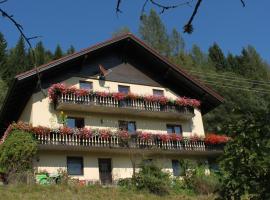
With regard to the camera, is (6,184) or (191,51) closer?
(6,184)

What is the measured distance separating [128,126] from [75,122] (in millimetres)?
3177

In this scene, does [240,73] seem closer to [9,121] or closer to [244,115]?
[9,121]

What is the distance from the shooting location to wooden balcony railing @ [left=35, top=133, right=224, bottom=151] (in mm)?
24281

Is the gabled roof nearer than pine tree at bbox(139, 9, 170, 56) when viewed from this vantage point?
Yes

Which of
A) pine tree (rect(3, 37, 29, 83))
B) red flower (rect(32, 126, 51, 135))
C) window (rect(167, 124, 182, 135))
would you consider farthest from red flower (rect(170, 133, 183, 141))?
pine tree (rect(3, 37, 29, 83))

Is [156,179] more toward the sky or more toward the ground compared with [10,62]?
more toward the ground

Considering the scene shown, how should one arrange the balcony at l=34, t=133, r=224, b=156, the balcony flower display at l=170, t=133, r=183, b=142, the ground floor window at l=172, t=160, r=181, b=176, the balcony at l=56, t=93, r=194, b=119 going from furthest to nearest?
the ground floor window at l=172, t=160, r=181, b=176, the balcony flower display at l=170, t=133, r=183, b=142, the balcony at l=56, t=93, r=194, b=119, the balcony at l=34, t=133, r=224, b=156

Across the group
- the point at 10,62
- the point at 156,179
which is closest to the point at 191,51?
the point at 10,62

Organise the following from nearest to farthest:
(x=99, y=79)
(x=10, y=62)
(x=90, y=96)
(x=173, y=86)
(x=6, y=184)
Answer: (x=6, y=184) → (x=90, y=96) → (x=99, y=79) → (x=173, y=86) → (x=10, y=62)

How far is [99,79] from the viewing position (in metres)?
28.4

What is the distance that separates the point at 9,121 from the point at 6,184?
27.8ft

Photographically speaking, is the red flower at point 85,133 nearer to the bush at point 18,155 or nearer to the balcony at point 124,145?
the balcony at point 124,145

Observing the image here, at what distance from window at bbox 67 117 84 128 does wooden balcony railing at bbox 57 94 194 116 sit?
44.5 inches

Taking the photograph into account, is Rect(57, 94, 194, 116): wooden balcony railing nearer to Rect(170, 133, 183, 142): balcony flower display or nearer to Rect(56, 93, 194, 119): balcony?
Rect(56, 93, 194, 119): balcony
